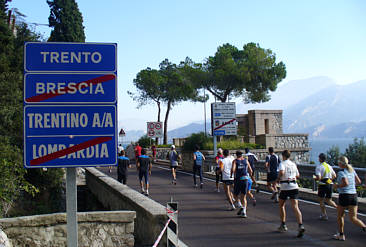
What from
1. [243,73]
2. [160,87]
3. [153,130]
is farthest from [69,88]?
[160,87]

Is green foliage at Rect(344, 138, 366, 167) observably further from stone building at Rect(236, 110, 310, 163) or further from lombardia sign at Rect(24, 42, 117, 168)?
lombardia sign at Rect(24, 42, 117, 168)

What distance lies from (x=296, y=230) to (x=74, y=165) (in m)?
6.94

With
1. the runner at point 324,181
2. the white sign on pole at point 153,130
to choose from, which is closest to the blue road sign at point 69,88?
the runner at point 324,181

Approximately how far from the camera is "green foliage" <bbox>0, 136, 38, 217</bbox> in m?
12.3

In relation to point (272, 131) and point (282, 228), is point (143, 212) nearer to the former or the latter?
point (282, 228)

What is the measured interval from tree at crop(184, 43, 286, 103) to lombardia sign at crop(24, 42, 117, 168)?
136 feet

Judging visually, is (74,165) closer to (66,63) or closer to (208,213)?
(66,63)

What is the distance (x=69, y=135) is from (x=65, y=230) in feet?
12.6

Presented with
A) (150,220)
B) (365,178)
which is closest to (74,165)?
(150,220)

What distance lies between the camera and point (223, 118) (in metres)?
24.5

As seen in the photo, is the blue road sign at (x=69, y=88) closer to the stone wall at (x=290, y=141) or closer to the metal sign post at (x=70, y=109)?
the metal sign post at (x=70, y=109)

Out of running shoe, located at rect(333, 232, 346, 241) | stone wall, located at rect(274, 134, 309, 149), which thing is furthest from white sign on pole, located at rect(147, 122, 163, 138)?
running shoe, located at rect(333, 232, 346, 241)

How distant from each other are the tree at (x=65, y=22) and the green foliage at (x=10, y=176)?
24911 mm

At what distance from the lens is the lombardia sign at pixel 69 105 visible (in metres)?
3.64
